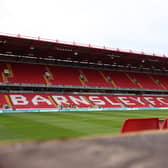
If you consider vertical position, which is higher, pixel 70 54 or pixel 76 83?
pixel 70 54

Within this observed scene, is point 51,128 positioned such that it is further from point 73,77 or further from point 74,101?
point 73,77

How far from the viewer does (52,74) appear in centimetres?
3659

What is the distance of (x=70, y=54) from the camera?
116 ft

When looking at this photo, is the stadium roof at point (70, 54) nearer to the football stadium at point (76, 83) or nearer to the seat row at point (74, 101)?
the football stadium at point (76, 83)

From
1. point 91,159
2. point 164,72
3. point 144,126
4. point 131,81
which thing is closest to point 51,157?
point 91,159

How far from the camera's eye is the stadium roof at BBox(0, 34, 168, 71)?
1180 inches

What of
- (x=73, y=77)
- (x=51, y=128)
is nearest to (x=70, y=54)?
(x=73, y=77)

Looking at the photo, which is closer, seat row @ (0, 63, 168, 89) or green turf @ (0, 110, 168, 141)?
green turf @ (0, 110, 168, 141)

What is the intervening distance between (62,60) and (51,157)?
3827 cm

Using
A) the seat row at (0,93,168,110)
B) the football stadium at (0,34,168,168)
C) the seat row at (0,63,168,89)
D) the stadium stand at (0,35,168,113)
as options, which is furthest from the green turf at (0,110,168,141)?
the seat row at (0,63,168,89)

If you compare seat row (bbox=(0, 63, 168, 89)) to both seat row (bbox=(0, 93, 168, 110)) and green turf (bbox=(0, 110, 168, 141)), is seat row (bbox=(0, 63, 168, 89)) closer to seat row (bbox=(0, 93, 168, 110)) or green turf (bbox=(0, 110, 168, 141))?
seat row (bbox=(0, 93, 168, 110))

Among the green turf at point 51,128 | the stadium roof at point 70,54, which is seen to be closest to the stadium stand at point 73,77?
the stadium roof at point 70,54

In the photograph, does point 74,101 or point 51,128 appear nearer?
point 51,128

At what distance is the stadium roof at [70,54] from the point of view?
98.4 feet
